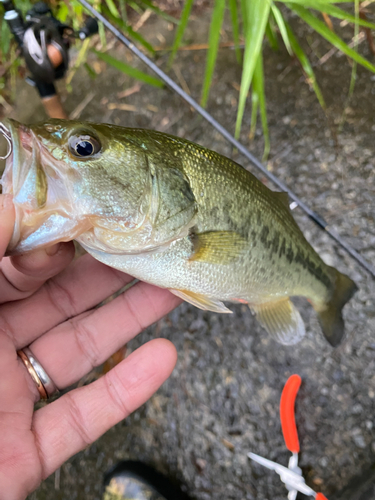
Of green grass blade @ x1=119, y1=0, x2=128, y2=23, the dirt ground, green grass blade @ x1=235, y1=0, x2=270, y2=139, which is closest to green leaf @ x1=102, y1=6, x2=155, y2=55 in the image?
green grass blade @ x1=119, y1=0, x2=128, y2=23

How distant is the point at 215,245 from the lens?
1267 millimetres

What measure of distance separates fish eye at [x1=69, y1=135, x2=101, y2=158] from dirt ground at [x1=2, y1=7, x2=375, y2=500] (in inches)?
52.4

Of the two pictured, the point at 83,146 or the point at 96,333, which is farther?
the point at 96,333

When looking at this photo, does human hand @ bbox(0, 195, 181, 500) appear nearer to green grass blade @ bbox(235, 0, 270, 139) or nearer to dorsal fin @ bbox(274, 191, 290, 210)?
dorsal fin @ bbox(274, 191, 290, 210)

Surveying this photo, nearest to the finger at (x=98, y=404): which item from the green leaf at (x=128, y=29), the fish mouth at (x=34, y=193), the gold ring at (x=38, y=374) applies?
the gold ring at (x=38, y=374)

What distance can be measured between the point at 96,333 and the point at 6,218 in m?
0.75

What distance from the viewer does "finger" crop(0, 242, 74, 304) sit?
112 cm

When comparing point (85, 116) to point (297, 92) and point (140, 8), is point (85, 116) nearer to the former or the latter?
point (140, 8)

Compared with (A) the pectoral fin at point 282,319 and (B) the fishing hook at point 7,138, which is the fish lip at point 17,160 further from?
(A) the pectoral fin at point 282,319

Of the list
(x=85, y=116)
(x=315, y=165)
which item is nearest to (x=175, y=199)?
(x=315, y=165)

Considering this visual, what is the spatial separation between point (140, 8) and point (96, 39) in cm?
47

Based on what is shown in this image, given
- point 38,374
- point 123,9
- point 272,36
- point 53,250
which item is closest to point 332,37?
point 272,36

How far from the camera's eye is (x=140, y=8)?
2.98 metres

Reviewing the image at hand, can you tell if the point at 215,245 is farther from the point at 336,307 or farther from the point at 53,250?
the point at 336,307
